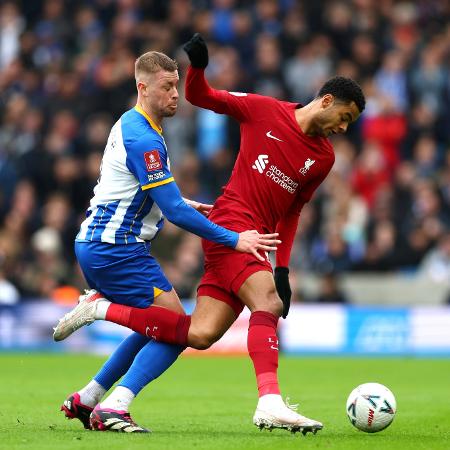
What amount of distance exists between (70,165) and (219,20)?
3880 millimetres

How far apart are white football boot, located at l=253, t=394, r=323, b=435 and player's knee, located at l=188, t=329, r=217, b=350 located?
62cm

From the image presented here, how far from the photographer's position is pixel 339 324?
18.1 metres

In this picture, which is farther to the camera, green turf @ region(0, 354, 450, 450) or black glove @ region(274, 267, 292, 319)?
black glove @ region(274, 267, 292, 319)

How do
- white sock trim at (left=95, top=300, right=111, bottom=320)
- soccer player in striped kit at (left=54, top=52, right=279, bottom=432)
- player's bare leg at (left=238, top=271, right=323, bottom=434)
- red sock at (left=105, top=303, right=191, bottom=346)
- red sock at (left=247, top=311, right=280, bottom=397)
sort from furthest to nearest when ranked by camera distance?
white sock trim at (left=95, top=300, right=111, bottom=320) < red sock at (left=105, top=303, right=191, bottom=346) < soccer player in striped kit at (left=54, top=52, right=279, bottom=432) < red sock at (left=247, top=311, right=280, bottom=397) < player's bare leg at (left=238, top=271, right=323, bottom=434)

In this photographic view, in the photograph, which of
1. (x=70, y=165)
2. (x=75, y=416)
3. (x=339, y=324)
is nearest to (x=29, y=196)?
(x=70, y=165)

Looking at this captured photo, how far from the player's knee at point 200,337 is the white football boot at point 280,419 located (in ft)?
2.02

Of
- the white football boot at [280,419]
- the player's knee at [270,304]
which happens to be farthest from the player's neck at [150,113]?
the white football boot at [280,419]

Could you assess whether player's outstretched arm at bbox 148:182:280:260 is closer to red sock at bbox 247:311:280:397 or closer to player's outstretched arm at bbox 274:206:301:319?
red sock at bbox 247:311:280:397

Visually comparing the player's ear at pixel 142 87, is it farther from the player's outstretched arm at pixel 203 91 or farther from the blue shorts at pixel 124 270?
the blue shorts at pixel 124 270

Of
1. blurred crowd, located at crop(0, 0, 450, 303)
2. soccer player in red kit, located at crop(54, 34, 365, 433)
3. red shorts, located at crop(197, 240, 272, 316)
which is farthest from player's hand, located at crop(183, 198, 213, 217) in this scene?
blurred crowd, located at crop(0, 0, 450, 303)

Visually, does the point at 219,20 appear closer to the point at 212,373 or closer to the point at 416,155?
the point at 416,155

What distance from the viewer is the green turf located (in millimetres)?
7332

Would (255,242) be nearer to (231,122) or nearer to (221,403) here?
(221,403)

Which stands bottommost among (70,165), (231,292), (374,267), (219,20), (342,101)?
(231,292)
